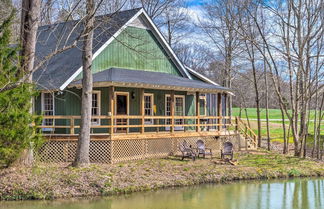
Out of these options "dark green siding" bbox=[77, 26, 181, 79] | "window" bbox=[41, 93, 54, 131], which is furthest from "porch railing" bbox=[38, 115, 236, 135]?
"dark green siding" bbox=[77, 26, 181, 79]

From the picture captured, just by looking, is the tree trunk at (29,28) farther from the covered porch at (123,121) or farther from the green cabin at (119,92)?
the covered porch at (123,121)

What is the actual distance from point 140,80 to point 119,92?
195 centimetres

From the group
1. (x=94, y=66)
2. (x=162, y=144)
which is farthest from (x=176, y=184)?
(x=94, y=66)

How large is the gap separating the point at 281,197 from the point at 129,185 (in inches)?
200

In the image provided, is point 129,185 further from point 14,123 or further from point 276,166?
point 276,166

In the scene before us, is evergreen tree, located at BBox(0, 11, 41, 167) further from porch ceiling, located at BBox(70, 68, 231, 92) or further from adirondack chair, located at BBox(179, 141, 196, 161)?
adirondack chair, located at BBox(179, 141, 196, 161)

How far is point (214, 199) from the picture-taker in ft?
45.5

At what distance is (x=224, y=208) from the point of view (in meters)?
12.9

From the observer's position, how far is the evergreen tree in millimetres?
13594

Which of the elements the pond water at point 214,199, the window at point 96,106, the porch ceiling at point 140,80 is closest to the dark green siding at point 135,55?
the porch ceiling at point 140,80

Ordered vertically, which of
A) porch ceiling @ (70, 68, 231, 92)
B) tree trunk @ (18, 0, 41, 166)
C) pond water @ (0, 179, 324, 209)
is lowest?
pond water @ (0, 179, 324, 209)

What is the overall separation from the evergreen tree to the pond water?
6.69 ft

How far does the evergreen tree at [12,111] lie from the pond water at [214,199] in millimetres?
2041

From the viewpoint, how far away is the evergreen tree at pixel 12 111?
1359 centimetres
